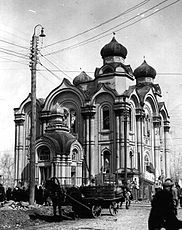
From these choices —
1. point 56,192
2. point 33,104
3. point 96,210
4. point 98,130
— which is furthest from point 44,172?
point 56,192

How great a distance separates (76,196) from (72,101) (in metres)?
27.9

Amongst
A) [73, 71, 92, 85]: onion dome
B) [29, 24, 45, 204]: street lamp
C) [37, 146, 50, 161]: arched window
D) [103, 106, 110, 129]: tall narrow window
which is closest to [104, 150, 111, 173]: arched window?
[103, 106, 110, 129]: tall narrow window

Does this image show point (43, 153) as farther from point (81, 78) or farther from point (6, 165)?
point (6, 165)

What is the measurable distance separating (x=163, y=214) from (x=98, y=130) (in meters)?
35.0

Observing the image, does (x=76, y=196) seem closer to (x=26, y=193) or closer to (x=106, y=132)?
(x=26, y=193)

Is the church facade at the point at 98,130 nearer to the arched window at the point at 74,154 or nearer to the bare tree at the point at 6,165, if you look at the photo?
the arched window at the point at 74,154

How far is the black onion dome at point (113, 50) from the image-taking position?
45969 millimetres

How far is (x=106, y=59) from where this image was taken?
46.2 meters

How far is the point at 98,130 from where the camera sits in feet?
142

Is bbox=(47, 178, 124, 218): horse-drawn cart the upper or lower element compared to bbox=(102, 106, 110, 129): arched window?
lower

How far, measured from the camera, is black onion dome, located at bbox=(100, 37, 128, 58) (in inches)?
1810

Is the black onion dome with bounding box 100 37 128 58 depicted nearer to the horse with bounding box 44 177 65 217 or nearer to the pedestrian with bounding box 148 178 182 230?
the horse with bounding box 44 177 65 217

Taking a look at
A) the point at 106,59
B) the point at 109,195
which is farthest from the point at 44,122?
the point at 109,195

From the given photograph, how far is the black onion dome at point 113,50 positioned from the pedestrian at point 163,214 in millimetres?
38304
